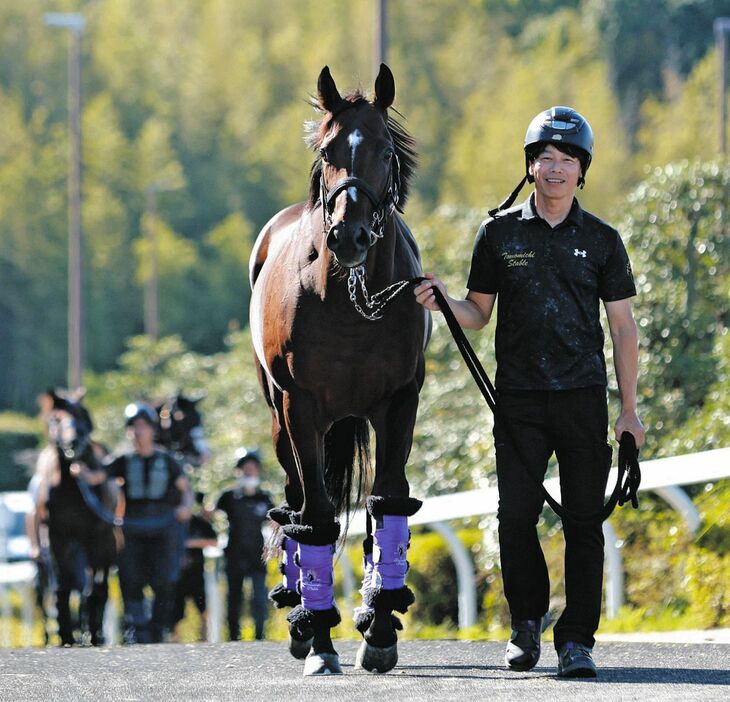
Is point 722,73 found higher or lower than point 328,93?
higher

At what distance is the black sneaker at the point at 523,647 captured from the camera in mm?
7289

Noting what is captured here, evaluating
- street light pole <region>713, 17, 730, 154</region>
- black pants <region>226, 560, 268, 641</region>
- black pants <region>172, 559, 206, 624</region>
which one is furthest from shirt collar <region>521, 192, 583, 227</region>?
street light pole <region>713, 17, 730, 154</region>

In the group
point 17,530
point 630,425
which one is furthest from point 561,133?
point 17,530

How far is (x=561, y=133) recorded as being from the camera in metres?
7.07

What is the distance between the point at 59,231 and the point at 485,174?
15072mm

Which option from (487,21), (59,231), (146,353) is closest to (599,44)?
(487,21)

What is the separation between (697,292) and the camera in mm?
13891

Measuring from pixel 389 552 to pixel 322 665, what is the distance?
1.63 feet

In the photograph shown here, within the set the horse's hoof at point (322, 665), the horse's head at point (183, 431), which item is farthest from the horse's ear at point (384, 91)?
the horse's head at point (183, 431)

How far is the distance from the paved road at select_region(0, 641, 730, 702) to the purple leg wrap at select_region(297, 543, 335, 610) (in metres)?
0.27

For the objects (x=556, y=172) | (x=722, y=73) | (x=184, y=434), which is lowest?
(x=556, y=172)

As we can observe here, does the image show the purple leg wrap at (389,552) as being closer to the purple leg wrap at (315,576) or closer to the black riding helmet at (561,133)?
the purple leg wrap at (315,576)

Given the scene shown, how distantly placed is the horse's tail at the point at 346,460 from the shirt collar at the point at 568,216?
190cm

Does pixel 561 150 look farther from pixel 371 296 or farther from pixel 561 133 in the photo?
pixel 371 296
